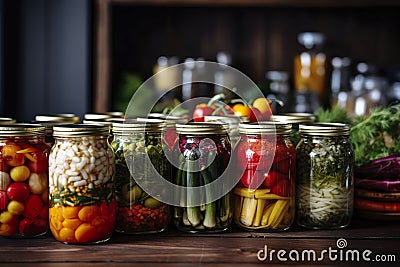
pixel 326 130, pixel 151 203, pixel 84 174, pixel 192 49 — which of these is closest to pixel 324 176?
pixel 326 130

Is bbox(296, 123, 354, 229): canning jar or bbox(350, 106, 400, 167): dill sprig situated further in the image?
bbox(350, 106, 400, 167): dill sprig

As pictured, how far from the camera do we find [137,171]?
964 millimetres

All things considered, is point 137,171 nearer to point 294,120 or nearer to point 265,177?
point 265,177

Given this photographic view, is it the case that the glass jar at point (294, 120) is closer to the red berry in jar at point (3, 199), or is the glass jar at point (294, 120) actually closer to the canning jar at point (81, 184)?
the canning jar at point (81, 184)

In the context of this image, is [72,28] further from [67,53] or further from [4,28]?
[4,28]

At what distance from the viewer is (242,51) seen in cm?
256

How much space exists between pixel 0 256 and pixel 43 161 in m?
0.17

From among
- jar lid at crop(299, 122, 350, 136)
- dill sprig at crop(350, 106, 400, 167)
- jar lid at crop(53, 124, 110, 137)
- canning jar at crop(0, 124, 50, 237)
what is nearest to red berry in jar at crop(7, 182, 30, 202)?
canning jar at crop(0, 124, 50, 237)

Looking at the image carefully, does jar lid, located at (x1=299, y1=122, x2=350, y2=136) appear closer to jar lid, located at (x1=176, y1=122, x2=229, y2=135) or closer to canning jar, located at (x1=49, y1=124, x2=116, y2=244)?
jar lid, located at (x1=176, y1=122, x2=229, y2=135)

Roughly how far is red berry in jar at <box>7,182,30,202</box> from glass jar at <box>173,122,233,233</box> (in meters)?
0.25

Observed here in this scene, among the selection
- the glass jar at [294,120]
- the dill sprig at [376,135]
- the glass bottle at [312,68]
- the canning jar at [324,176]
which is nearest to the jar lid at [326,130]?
the canning jar at [324,176]

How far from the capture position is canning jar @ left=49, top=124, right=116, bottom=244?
0.90 metres

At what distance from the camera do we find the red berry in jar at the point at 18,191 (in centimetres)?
93

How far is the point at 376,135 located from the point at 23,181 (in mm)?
741
